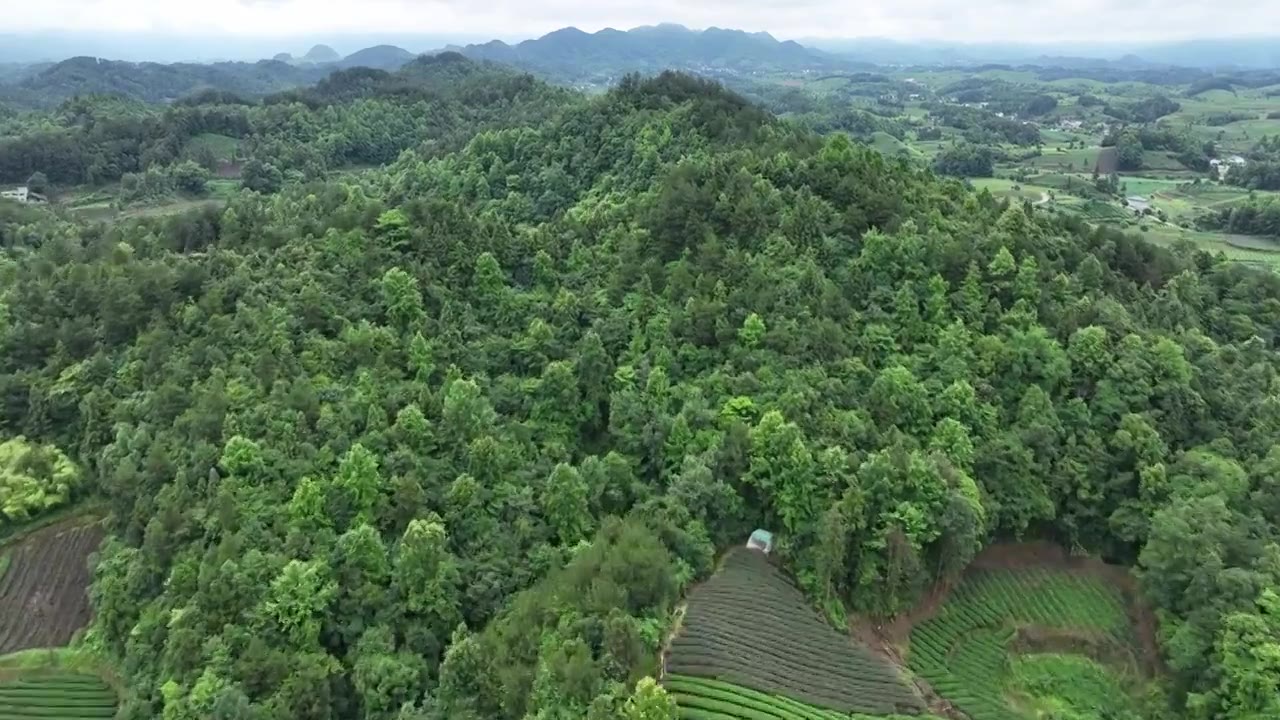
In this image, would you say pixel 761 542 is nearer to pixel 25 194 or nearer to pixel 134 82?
pixel 25 194

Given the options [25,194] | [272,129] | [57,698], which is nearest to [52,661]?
[57,698]

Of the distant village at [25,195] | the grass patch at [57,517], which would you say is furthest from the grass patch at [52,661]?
the distant village at [25,195]

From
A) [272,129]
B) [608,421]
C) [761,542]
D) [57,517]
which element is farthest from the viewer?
[272,129]

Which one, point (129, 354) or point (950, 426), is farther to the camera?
point (129, 354)

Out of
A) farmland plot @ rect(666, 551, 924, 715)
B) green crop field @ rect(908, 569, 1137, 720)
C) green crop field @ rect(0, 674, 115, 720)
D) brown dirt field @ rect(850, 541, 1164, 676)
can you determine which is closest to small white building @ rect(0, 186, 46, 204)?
green crop field @ rect(0, 674, 115, 720)

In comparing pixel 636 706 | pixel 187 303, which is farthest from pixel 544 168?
pixel 636 706

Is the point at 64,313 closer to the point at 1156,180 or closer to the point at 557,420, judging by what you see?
the point at 557,420
